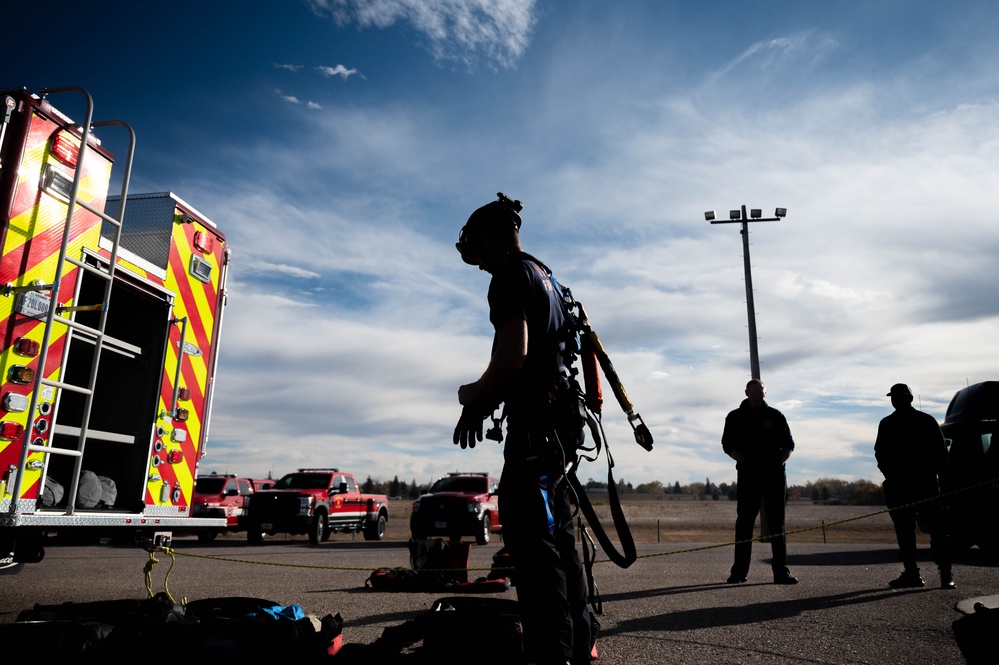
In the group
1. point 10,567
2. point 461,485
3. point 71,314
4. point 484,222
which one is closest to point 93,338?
point 71,314

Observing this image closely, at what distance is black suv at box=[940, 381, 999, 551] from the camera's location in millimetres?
9359

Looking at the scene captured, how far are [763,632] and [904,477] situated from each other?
310cm

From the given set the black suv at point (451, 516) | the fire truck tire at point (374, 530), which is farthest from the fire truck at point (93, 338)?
the fire truck tire at point (374, 530)

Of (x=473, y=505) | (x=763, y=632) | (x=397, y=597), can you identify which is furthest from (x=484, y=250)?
(x=473, y=505)

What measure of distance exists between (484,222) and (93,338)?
11.0 feet

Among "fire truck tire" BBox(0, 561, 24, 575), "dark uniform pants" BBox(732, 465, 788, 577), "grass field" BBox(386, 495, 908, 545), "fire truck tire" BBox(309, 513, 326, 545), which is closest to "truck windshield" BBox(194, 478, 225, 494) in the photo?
"fire truck tire" BBox(309, 513, 326, 545)

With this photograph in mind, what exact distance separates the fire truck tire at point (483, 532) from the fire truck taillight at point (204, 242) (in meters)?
10.1

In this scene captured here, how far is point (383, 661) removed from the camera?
277cm

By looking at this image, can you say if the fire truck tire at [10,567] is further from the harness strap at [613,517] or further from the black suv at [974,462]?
the black suv at [974,462]

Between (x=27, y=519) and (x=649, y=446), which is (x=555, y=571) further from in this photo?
(x=27, y=519)

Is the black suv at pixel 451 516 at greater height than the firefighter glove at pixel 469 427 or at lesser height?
lesser

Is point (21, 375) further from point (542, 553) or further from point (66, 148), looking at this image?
point (542, 553)

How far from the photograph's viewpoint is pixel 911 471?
6.38 meters

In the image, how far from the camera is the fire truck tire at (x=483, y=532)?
49.1 ft
